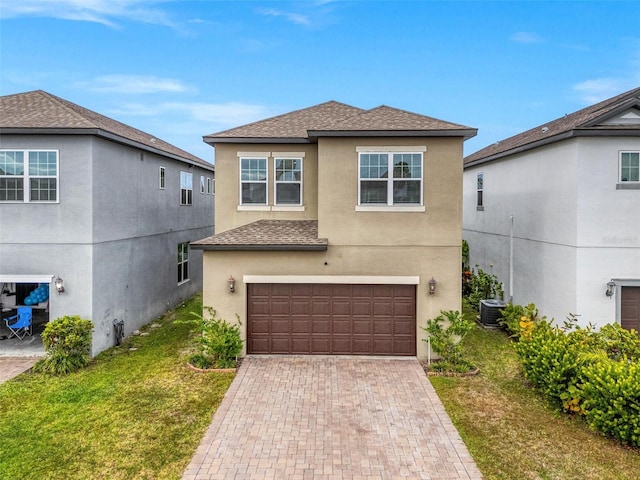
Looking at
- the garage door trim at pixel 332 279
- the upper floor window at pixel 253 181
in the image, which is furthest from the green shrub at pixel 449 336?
the upper floor window at pixel 253 181

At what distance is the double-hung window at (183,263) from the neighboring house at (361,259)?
818 cm

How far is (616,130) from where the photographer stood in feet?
37.4

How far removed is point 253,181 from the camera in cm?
1383

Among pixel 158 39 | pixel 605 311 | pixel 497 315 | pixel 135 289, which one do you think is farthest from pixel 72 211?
pixel 158 39

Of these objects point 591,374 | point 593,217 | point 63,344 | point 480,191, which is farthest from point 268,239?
point 480,191

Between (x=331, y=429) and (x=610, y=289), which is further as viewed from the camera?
(x=610, y=289)

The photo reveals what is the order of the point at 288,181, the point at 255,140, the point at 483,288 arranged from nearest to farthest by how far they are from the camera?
the point at 255,140 → the point at 288,181 → the point at 483,288

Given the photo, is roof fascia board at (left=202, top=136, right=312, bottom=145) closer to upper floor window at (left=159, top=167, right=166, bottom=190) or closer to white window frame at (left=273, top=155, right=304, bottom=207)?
white window frame at (left=273, top=155, right=304, bottom=207)

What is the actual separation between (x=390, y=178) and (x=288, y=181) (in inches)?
148

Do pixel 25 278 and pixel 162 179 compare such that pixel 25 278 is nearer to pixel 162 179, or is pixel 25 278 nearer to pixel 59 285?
pixel 59 285

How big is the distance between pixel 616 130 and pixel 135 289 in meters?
16.2

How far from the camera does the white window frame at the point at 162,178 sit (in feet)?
53.9

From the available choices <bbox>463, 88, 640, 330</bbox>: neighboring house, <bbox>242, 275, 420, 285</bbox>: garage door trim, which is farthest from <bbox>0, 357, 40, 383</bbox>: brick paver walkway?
<bbox>463, 88, 640, 330</bbox>: neighboring house

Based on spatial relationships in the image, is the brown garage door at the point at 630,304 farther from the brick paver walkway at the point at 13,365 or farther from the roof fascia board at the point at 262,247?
the brick paver walkway at the point at 13,365
